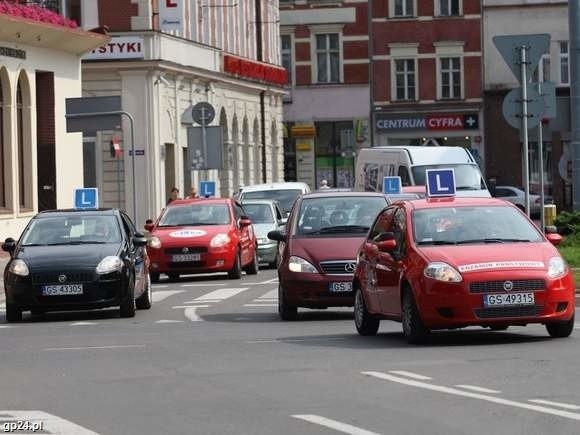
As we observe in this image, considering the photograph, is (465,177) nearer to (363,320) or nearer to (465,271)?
(363,320)

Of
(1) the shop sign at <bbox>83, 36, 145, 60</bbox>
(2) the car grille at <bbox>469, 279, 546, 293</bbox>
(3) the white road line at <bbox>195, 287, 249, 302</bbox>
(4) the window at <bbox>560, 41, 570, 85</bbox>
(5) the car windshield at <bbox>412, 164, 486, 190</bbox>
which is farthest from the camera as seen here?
(4) the window at <bbox>560, 41, 570, 85</bbox>

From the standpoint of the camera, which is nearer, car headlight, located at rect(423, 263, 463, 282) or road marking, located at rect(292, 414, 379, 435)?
road marking, located at rect(292, 414, 379, 435)

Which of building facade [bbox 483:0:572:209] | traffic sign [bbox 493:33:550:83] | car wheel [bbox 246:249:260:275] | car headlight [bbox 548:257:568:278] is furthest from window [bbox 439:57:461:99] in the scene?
car headlight [bbox 548:257:568:278]

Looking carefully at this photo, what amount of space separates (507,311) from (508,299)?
109mm

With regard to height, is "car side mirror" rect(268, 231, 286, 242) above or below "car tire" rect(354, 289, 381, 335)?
above

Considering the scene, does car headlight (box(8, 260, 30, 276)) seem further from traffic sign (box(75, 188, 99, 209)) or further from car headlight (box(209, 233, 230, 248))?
car headlight (box(209, 233, 230, 248))

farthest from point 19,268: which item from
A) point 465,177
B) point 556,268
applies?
point 465,177

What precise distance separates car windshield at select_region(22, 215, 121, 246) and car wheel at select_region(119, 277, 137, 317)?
2.45 feet

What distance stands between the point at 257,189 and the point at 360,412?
32295 millimetres

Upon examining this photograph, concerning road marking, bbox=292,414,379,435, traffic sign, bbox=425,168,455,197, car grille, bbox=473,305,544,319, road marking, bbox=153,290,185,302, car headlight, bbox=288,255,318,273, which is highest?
traffic sign, bbox=425,168,455,197

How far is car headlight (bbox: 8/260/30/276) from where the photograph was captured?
23953mm

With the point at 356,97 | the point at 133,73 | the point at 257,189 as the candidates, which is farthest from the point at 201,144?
the point at 356,97

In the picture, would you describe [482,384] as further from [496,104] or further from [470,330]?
[496,104]

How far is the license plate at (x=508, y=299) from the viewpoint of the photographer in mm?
17125
